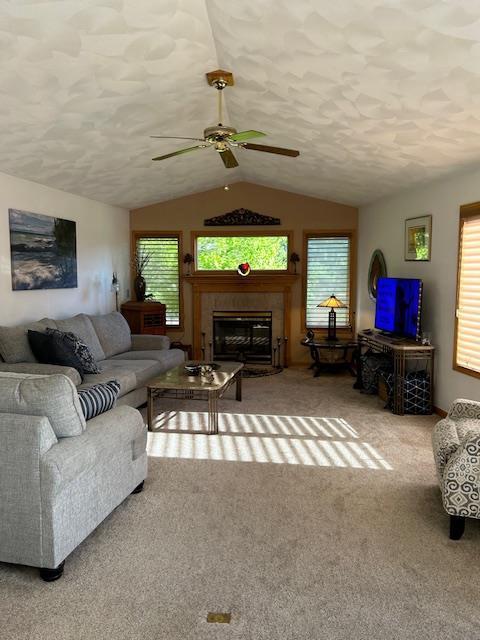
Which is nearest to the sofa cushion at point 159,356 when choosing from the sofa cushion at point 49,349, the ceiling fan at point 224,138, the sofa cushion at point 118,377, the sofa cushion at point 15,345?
the sofa cushion at point 118,377

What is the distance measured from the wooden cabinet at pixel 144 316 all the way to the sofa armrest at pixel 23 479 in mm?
4867

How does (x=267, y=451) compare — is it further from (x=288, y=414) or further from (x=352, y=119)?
(x=352, y=119)

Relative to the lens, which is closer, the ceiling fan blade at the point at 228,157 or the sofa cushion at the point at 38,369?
the ceiling fan blade at the point at 228,157

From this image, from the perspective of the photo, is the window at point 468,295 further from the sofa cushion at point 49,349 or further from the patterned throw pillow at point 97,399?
the sofa cushion at point 49,349

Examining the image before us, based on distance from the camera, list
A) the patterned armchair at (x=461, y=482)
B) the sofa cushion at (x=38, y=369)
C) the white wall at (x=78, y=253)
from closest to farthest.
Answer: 1. the patterned armchair at (x=461, y=482)
2. the sofa cushion at (x=38, y=369)
3. the white wall at (x=78, y=253)

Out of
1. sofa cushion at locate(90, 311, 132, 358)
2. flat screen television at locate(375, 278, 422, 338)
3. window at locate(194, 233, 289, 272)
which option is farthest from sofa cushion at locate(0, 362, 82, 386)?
window at locate(194, 233, 289, 272)

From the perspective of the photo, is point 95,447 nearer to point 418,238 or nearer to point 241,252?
point 418,238

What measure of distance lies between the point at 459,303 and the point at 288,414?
1966mm

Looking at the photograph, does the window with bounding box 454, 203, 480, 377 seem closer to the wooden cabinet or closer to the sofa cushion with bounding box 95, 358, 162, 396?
the sofa cushion with bounding box 95, 358, 162, 396

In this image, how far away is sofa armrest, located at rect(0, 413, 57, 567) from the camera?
2.37 m

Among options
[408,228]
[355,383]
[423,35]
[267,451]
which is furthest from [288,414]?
[423,35]

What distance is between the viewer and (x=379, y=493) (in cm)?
338

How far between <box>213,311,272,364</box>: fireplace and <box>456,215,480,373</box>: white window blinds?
3.61 m

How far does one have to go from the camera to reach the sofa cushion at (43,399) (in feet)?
7.95
